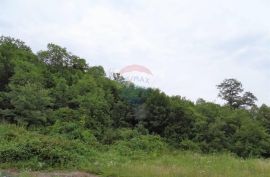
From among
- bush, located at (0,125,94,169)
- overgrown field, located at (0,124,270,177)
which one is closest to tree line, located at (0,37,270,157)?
overgrown field, located at (0,124,270,177)

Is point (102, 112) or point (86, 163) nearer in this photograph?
point (86, 163)

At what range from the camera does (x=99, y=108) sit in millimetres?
24297

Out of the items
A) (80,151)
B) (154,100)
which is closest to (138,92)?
(154,100)

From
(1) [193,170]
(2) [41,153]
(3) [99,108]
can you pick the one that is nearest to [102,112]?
(3) [99,108]

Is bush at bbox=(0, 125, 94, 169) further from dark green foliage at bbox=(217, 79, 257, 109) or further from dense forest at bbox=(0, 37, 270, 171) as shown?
dark green foliage at bbox=(217, 79, 257, 109)

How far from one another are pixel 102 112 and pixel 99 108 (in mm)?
298

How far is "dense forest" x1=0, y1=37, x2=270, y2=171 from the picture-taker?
21406 millimetres

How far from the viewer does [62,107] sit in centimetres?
2405

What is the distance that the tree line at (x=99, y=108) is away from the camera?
2183 centimetres

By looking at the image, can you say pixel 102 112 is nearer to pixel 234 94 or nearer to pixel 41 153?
pixel 41 153

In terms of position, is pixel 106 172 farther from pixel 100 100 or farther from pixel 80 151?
pixel 100 100

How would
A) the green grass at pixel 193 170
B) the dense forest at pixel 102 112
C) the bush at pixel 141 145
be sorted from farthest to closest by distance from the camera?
the dense forest at pixel 102 112
the bush at pixel 141 145
the green grass at pixel 193 170

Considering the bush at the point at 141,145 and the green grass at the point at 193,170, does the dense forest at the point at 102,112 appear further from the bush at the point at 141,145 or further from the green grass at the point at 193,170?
the green grass at the point at 193,170

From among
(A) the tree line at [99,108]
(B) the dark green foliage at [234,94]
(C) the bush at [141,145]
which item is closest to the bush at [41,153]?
(C) the bush at [141,145]
